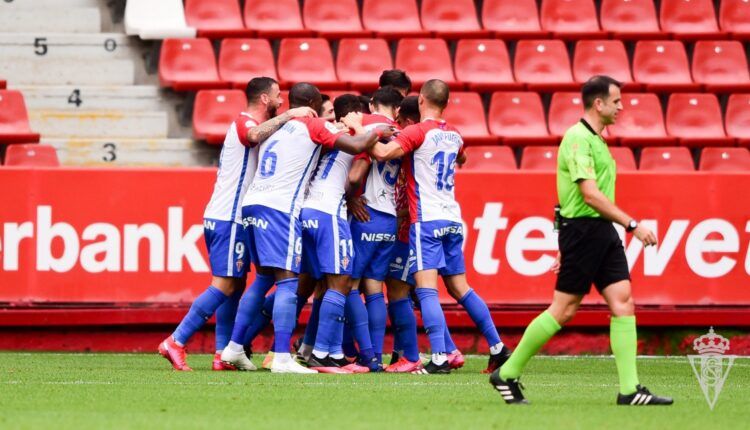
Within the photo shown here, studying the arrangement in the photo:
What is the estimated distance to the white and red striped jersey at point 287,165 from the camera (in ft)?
33.8

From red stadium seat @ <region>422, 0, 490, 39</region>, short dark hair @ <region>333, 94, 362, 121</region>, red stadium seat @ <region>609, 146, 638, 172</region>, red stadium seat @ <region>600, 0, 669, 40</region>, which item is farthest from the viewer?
red stadium seat @ <region>600, 0, 669, 40</region>

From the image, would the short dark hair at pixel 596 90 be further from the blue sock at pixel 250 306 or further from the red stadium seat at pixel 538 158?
the red stadium seat at pixel 538 158

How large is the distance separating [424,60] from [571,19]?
218 cm

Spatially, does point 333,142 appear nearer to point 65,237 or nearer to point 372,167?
point 372,167

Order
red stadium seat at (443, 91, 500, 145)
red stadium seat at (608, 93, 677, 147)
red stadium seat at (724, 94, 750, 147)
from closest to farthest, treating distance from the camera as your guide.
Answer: red stadium seat at (443, 91, 500, 145)
red stadium seat at (608, 93, 677, 147)
red stadium seat at (724, 94, 750, 147)

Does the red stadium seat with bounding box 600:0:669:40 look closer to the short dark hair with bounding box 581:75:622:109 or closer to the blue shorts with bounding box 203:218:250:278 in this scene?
the blue shorts with bounding box 203:218:250:278

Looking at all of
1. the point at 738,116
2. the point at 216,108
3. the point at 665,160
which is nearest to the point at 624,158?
the point at 665,160

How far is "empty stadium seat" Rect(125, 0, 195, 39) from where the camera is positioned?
16188mm

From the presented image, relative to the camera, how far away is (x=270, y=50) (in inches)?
629

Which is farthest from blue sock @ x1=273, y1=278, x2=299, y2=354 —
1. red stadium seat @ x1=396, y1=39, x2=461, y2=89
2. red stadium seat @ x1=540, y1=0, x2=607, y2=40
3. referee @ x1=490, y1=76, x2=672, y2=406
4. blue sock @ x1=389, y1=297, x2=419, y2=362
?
red stadium seat @ x1=540, y1=0, x2=607, y2=40

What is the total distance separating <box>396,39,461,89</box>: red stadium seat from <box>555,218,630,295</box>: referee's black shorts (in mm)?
7824

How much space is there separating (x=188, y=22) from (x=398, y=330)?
6649 mm

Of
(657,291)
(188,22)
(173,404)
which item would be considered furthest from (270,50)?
(173,404)

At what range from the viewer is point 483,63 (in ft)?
53.6
